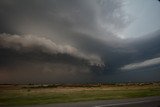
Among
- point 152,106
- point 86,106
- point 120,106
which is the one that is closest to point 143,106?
point 152,106

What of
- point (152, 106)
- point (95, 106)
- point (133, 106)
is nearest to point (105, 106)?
point (95, 106)

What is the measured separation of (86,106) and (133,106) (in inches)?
132

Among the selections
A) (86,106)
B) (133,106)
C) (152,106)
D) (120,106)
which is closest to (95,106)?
(86,106)

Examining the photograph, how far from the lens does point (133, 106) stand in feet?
51.1

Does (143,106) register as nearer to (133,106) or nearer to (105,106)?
(133,106)

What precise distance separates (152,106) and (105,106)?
11.0ft

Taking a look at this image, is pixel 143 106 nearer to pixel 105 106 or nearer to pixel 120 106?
pixel 120 106

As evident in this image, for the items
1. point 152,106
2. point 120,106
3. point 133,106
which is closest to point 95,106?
point 120,106

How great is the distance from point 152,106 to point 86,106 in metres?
4.70

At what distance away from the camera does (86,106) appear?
1528 centimetres

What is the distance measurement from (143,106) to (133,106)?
71 centimetres

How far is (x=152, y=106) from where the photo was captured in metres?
15.6

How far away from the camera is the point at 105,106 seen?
50.6 feet

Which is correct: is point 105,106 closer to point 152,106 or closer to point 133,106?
point 133,106
